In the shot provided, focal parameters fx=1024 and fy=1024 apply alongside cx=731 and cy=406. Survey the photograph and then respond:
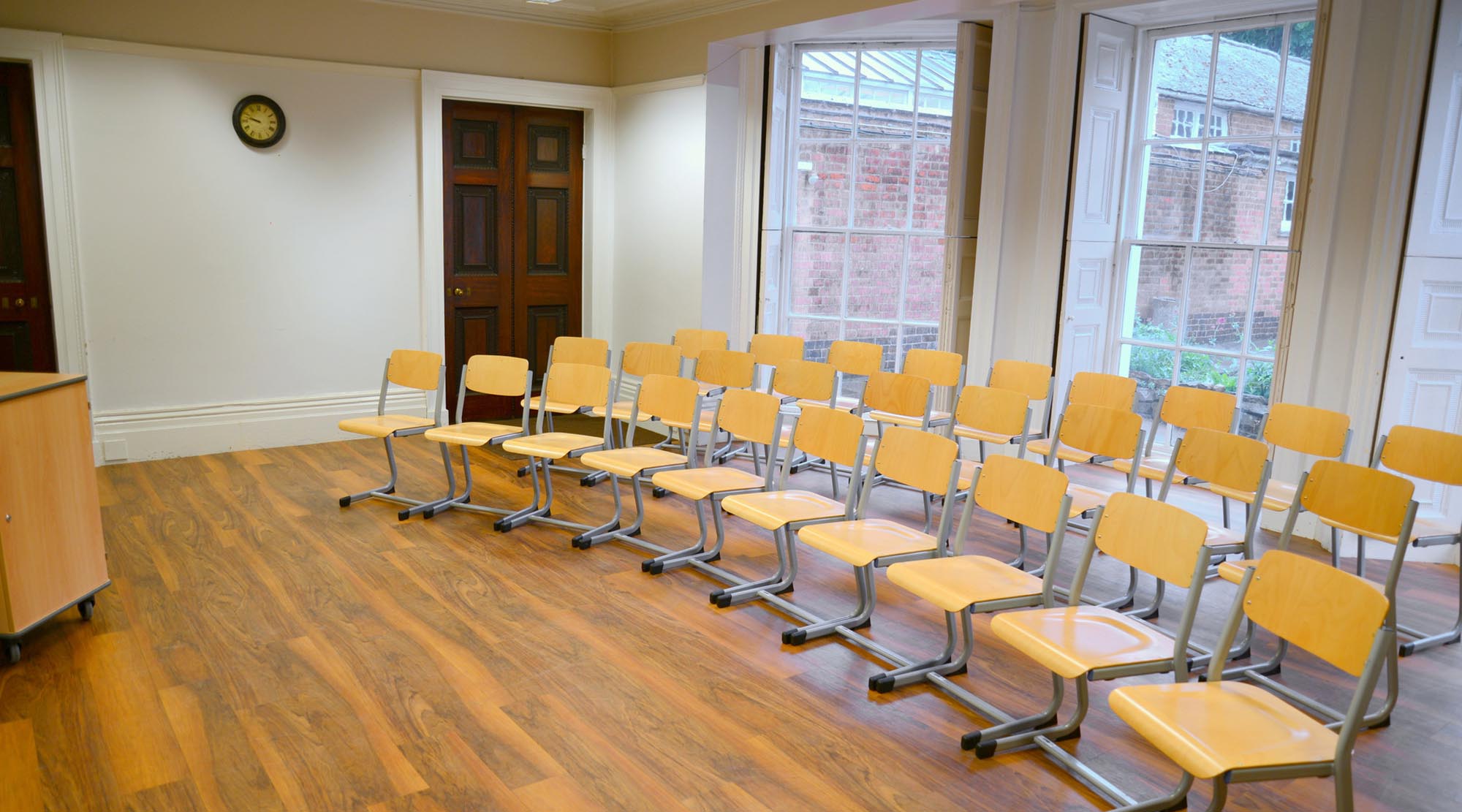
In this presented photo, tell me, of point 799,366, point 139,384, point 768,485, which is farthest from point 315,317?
point 768,485

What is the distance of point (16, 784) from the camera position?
2838 millimetres

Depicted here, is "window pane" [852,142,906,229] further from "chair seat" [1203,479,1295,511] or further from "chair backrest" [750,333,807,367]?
"chair seat" [1203,479,1295,511]

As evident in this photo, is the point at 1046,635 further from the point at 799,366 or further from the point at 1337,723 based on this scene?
the point at 799,366

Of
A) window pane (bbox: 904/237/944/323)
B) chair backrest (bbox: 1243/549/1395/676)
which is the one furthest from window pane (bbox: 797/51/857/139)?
chair backrest (bbox: 1243/549/1395/676)

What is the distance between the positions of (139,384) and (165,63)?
1972 mm

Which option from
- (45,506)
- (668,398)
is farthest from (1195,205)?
(45,506)

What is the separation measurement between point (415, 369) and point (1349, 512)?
452 cm

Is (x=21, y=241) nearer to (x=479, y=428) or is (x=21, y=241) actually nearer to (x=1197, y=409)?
(x=479, y=428)

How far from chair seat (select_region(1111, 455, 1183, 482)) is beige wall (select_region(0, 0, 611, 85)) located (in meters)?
4.14

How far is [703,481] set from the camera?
4418 mm

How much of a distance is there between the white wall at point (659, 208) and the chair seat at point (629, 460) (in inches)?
103

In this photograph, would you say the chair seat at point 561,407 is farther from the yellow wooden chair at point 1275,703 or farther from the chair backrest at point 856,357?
the yellow wooden chair at point 1275,703

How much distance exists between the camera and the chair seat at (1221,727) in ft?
7.52

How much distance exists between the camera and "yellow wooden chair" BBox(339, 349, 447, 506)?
5.41 m
